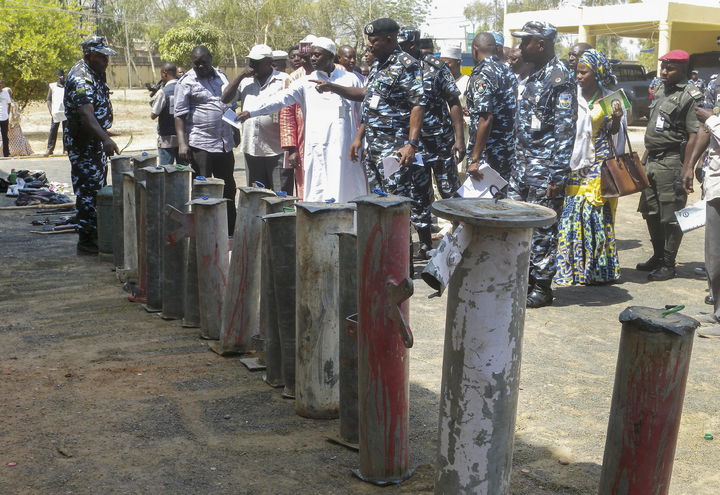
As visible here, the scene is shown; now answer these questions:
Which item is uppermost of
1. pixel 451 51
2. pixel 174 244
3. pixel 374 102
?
pixel 451 51

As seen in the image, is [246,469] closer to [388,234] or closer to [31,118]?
[388,234]

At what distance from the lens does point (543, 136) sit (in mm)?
6453

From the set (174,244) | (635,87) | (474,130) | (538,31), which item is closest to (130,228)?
(174,244)

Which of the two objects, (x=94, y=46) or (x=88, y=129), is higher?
(x=94, y=46)

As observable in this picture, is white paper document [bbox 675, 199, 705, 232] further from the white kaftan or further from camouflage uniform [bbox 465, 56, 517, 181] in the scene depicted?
the white kaftan

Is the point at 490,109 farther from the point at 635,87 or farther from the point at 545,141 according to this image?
the point at 635,87

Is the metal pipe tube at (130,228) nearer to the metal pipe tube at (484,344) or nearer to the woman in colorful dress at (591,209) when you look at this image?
the woman in colorful dress at (591,209)

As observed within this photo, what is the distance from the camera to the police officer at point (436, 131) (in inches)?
287

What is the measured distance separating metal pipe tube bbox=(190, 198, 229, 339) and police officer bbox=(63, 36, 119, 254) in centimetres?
273

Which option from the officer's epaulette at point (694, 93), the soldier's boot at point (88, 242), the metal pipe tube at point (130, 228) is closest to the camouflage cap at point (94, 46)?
the metal pipe tube at point (130, 228)

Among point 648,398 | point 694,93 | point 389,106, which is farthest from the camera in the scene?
point 694,93

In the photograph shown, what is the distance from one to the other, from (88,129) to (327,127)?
2.25 metres

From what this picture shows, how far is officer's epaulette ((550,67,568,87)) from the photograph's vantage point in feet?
20.5

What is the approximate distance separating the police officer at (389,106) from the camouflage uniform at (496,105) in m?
0.49
